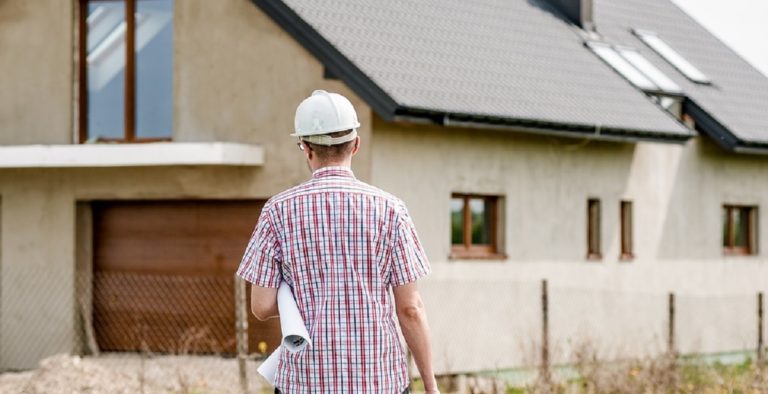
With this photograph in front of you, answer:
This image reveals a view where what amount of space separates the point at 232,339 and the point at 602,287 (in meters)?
4.82

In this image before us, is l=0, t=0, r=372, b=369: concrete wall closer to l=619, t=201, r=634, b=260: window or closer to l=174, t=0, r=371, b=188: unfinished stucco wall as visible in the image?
l=174, t=0, r=371, b=188: unfinished stucco wall

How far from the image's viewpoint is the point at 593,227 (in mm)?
18531

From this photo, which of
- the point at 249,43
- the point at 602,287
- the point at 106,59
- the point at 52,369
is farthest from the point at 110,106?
the point at 602,287

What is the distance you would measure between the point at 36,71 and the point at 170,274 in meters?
2.74

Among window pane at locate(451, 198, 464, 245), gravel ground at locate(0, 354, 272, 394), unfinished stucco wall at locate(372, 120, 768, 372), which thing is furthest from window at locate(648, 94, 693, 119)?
gravel ground at locate(0, 354, 272, 394)

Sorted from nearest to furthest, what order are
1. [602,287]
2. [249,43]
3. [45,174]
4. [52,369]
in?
[52,369] < [249,43] < [45,174] < [602,287]

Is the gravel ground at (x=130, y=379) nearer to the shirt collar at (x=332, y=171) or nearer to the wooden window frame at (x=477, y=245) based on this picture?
the wooden window frame at (x=477, y=245)

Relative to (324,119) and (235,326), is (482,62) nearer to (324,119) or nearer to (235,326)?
(235,326)

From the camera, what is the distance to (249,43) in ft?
51.7

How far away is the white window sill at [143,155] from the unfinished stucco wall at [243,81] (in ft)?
0.94

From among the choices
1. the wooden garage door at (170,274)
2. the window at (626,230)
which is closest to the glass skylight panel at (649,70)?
the window at (626,230)

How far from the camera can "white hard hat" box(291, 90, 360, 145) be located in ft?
14.5

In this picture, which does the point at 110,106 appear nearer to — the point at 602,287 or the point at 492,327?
the point at 492,327

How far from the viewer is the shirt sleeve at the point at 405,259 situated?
4.44 m
